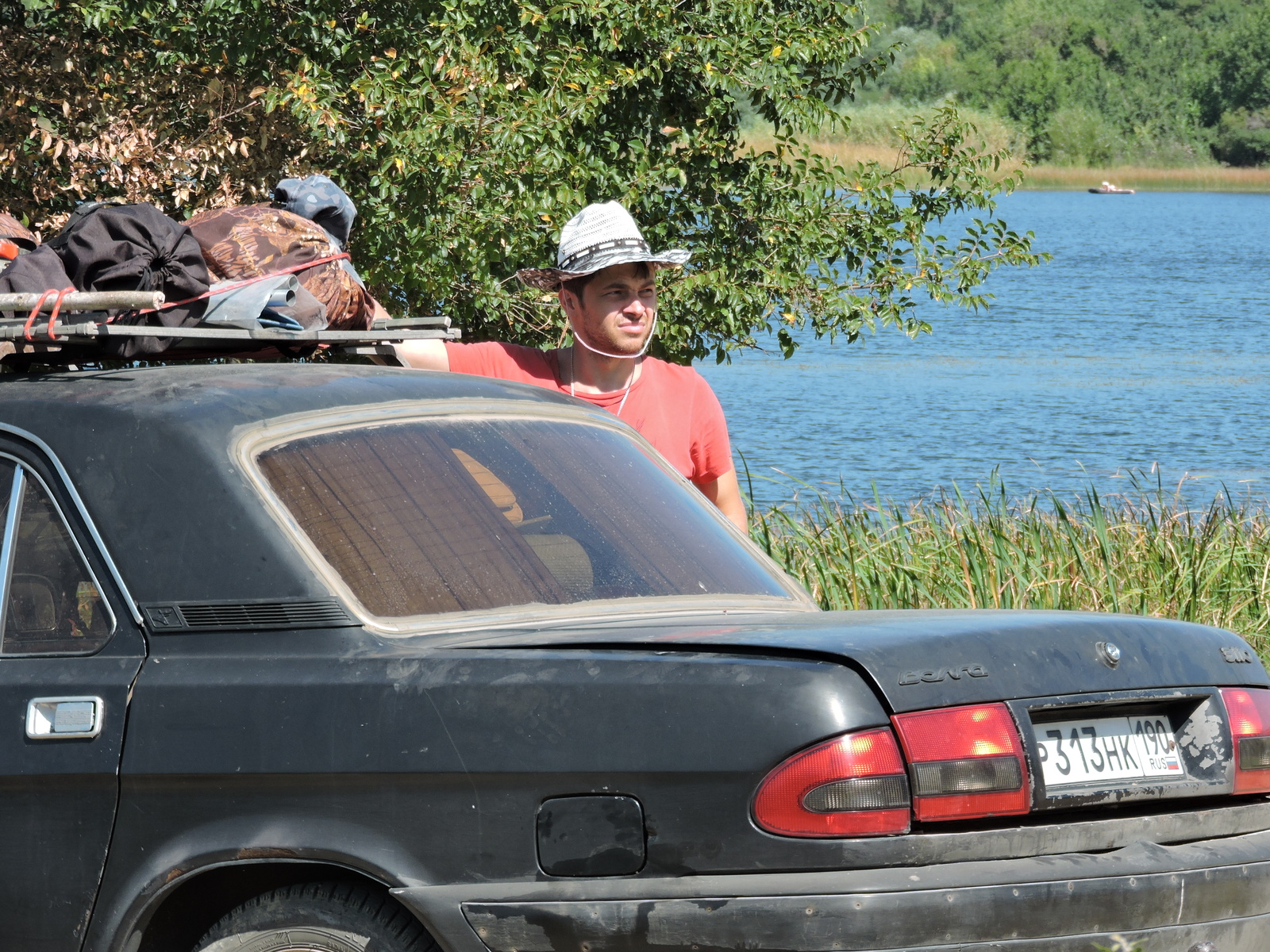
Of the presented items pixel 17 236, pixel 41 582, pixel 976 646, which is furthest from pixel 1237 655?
pixel 17 236

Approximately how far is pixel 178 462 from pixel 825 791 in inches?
55.5

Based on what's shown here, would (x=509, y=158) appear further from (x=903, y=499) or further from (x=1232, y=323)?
(x=1232, y=323)

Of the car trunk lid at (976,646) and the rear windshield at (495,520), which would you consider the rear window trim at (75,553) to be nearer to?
the rear windshield at (495,520)

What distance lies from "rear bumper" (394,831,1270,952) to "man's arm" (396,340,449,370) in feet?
7.80

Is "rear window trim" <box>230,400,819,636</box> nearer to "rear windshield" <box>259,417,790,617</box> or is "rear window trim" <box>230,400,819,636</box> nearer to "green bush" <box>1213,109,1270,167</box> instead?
"rear windshield" <box>259,417,790,617</box>

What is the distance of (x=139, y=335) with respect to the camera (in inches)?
146

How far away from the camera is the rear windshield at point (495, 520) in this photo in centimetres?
330

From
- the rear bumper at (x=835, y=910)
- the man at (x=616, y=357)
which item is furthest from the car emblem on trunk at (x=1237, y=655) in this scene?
the man at (x=616, y=357)

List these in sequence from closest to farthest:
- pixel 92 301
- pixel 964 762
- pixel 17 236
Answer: pixel 964 762
pixel 92 301
pixel 17 236

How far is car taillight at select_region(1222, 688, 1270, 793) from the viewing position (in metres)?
3.28

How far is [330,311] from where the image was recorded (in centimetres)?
463

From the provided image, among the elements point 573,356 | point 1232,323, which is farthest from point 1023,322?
point 573,356

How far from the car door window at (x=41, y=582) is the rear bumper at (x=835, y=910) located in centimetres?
89

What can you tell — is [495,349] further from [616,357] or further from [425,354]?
[616,357]
